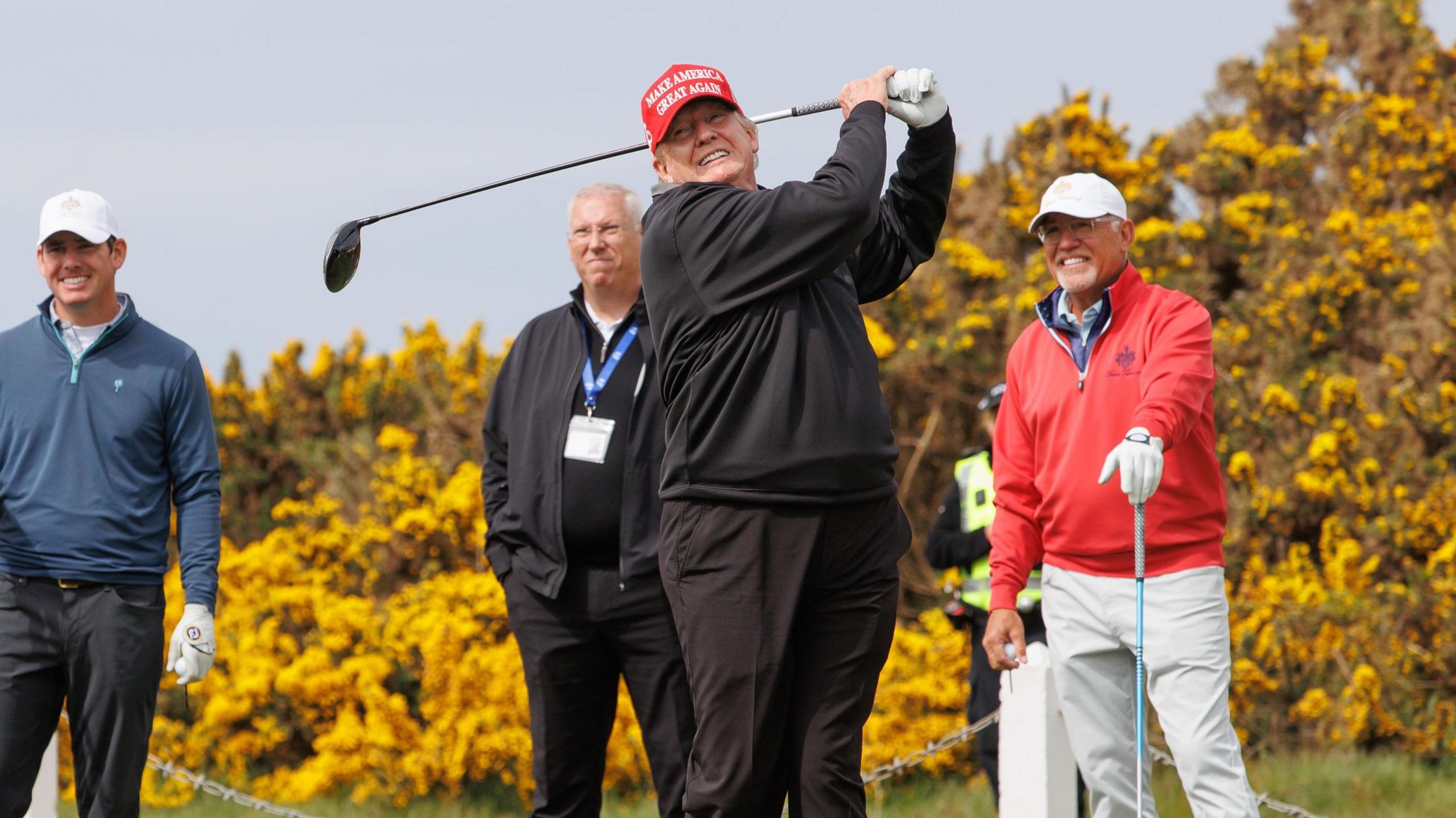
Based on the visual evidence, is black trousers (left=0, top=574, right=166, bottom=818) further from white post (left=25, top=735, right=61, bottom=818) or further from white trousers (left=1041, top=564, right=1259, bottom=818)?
white trousers (left=1041, top=564, right=1259, bottom=818)

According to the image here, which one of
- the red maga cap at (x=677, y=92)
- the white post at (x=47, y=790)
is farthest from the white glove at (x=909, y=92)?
the white post at (x=47, y=790)

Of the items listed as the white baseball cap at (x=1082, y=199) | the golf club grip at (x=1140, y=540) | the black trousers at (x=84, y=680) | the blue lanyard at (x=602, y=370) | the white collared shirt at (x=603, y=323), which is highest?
the white baseball cap at (x=1082, y=199)

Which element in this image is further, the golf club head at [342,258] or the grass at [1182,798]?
the grass at [1182,798]

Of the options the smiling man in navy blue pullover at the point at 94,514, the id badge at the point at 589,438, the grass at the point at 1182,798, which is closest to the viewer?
the smiling man in navy blue pullover at the point at 94,514

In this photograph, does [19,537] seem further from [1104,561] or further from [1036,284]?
[1036,284]

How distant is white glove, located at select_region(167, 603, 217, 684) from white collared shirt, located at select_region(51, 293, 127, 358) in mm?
845

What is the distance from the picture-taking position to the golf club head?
4414mm

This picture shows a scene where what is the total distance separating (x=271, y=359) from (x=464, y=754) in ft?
14.1

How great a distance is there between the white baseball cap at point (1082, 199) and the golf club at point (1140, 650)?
0.87m

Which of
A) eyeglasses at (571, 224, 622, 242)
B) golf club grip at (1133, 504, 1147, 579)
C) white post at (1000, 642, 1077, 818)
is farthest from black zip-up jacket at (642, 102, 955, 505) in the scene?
white post at (1000, 642, 1077, 818)

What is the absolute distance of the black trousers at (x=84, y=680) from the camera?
175 inches

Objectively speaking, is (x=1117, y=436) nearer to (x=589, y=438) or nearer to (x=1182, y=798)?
(x=589, y=438)

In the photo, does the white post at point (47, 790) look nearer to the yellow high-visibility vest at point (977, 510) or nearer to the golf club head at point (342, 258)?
the golf club head at point (342, 258)

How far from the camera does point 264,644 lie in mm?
8055
